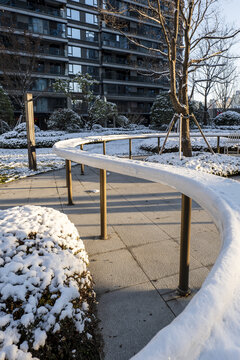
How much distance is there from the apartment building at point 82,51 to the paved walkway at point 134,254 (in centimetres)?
2761

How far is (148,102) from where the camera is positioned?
150ft

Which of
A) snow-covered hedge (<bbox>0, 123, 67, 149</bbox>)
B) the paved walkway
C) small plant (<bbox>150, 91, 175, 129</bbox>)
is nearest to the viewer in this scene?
the paved walkway

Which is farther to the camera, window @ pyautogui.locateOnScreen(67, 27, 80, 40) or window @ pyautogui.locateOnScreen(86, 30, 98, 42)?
window @ pyautogui.locateOnScreen(86, 30, 98, 42)

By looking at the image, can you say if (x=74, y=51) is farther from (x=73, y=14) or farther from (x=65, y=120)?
(x=65, y=120)

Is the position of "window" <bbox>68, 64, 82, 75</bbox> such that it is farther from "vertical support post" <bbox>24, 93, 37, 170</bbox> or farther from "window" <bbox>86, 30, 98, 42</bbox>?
"vertical support post" <bbox>24, 93, 37, 170</bbox>

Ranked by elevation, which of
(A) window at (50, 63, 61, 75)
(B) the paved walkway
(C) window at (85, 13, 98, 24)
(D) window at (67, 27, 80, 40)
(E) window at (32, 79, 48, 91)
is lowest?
(B) the paved walkway

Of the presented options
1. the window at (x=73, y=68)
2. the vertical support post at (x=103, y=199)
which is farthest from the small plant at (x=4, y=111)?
the vertical support post at (x=103, y=199)

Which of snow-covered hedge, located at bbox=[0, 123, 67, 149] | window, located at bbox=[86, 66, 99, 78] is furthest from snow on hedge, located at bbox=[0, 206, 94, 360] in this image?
window, located at bbox=[86, 66, 99, 78]

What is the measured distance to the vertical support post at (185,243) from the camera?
79.4 inches

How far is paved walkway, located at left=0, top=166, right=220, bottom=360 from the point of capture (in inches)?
76.8

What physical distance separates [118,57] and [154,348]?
157 ft

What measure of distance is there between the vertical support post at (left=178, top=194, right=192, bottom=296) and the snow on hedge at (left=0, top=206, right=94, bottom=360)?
2.61ft

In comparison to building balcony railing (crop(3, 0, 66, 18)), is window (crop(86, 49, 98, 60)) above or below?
below

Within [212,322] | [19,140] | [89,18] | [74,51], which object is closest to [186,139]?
[212,322]
